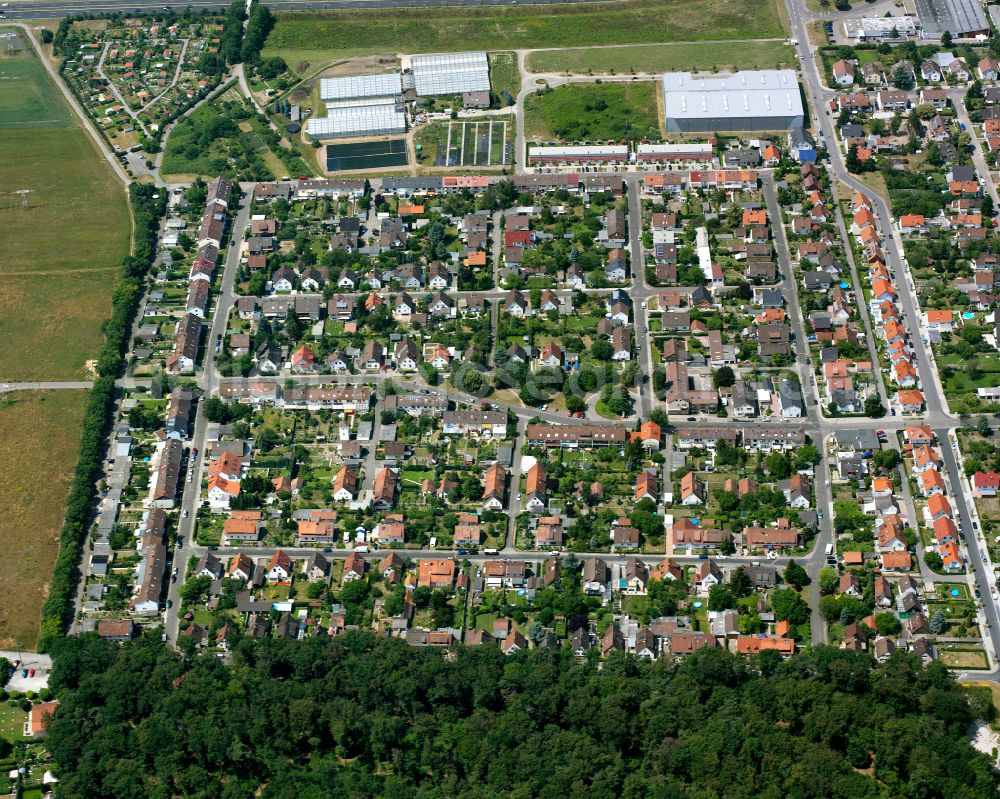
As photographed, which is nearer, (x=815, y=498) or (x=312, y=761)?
(x=312, y=761)

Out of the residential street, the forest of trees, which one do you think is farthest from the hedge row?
the forest of trees

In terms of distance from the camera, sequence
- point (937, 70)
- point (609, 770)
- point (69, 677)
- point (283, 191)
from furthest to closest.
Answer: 1. point (937, 70)
2. point (283, 191)
3. point (69, 677)
4. point (609, 770)

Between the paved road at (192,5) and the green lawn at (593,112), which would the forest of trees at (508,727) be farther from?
the paved road at (192,5)

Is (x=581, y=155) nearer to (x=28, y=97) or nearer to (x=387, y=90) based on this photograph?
(x=387, y=90)

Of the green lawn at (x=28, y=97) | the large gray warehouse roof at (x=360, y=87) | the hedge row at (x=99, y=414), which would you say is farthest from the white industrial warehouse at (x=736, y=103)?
the green lawn at (x=28, y=97)

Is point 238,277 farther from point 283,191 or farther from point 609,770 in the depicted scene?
point 609,770

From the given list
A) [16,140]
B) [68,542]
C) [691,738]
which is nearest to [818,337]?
[691,738]

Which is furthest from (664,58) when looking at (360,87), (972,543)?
(972,543)
